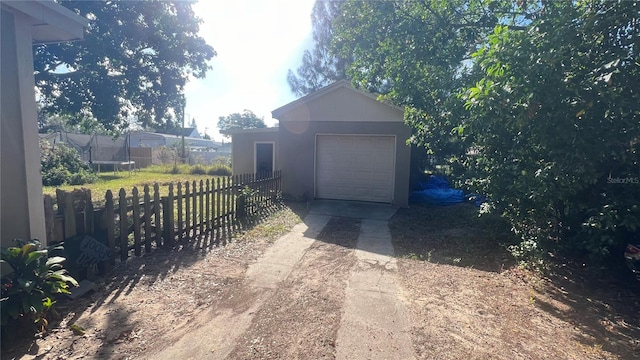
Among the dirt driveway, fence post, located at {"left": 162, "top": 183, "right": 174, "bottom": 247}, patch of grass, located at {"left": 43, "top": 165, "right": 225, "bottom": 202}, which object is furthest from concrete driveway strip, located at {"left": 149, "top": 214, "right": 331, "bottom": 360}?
patch of grass, located at {"left": 43, "top": 165, "right": 225, "bottom": 202}

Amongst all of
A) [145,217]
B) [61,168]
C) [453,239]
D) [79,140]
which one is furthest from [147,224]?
[79,140]

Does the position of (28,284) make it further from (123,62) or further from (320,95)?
(123,62)

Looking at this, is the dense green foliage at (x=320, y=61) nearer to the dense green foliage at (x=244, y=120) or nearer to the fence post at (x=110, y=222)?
the fence post at (x=110, y=222)

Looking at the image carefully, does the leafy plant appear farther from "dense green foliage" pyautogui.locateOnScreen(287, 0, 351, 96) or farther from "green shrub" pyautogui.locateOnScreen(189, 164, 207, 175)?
"dense green foliage" pyautogui.locateOnScreen(287, 0, 351, 96)

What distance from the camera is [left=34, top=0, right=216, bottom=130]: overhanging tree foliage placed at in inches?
366

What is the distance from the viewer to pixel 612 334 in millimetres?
3062

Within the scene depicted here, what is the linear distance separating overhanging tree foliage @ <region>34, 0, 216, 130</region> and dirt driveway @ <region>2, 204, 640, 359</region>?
793 cm

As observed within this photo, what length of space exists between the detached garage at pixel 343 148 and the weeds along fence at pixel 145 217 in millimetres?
2410

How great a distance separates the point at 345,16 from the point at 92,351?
10120 mm

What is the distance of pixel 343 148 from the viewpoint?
1031 cm

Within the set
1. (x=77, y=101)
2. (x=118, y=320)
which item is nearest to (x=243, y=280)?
(x=118, y=320)

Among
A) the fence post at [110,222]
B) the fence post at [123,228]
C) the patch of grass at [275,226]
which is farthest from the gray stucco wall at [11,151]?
the patch of grass at [275,226]

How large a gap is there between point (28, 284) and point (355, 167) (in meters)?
8.48

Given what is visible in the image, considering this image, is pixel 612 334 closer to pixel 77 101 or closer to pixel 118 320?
pixel 118 320
